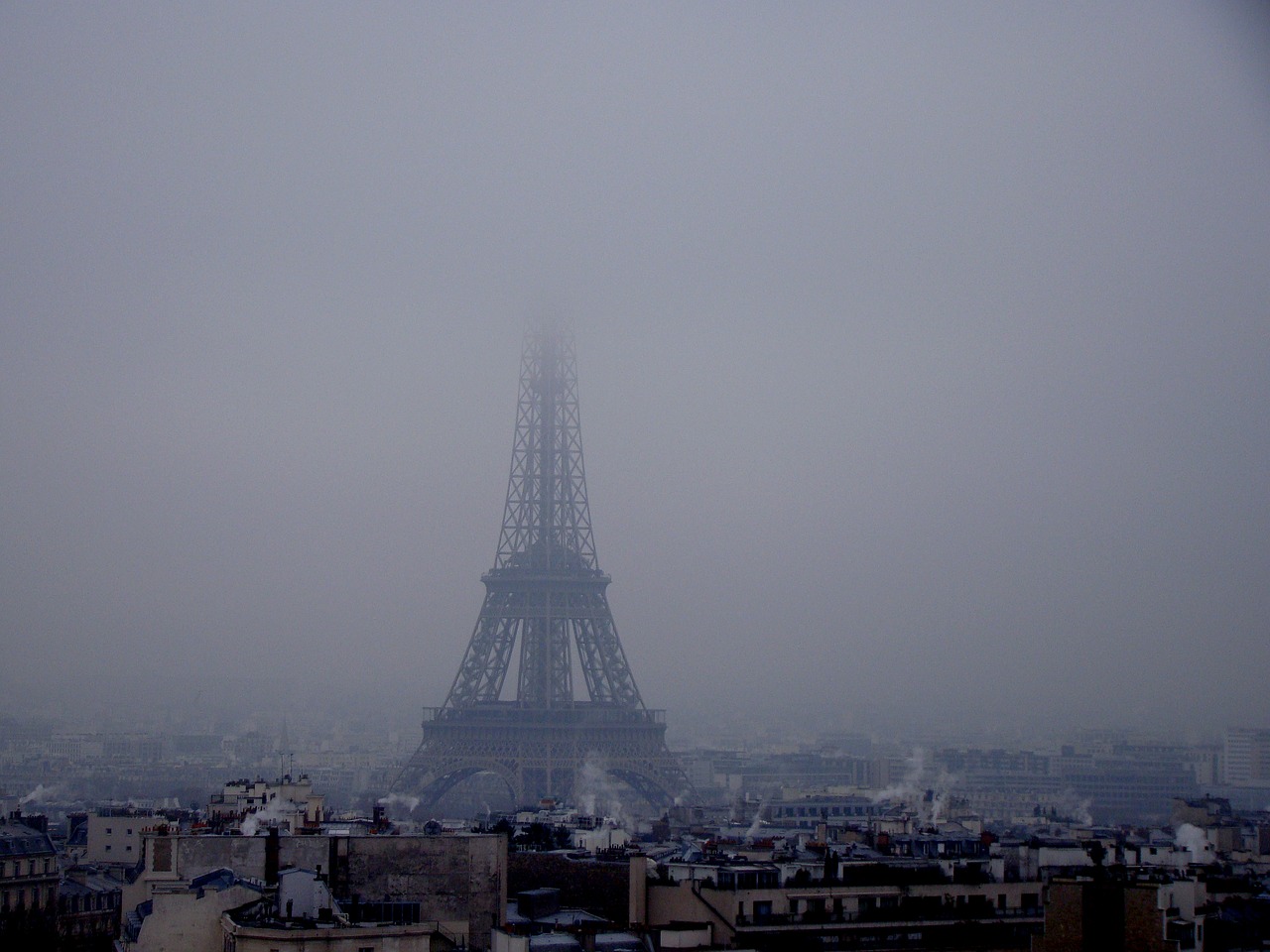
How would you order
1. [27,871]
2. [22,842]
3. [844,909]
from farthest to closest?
[22,842], [27,871], [844,909]

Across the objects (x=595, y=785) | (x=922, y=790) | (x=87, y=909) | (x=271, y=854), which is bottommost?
(x=87, y=909)

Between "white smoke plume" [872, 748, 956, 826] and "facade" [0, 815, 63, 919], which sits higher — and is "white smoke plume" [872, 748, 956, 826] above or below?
above

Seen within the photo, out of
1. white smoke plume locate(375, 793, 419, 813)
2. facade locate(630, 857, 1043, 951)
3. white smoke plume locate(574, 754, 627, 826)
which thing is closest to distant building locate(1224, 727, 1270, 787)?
white smoke plume locate(574, 754, 627, 826)

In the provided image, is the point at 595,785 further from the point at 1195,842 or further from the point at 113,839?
the point at 1195,842

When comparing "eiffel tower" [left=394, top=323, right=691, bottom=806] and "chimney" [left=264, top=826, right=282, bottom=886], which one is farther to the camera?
"eiffel tower" [left=394, top=323, right=691, bottom=806]

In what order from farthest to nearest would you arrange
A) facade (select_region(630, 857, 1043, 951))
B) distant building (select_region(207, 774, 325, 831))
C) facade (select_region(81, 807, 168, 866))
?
facade (select_region(81, 807, 168, 866)) < distant building (select_region(207, 774, 325, 831)) < facade (select_region(630, 857, 1043, 951))

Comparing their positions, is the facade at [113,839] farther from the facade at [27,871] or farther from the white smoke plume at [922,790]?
the white smoke plume at [922,790]

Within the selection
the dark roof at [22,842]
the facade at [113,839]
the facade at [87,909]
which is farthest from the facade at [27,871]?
the facade at [113,839]

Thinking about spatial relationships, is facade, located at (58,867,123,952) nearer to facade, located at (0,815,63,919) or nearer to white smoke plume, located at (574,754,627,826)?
facade, located at (0,815,63,919)

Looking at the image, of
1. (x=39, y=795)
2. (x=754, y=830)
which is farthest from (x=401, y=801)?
(x=754, y=830)

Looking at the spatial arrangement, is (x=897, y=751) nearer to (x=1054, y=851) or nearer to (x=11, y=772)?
(x=11, y=772)

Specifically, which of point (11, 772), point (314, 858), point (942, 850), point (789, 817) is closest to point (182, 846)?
point (314, 858)
